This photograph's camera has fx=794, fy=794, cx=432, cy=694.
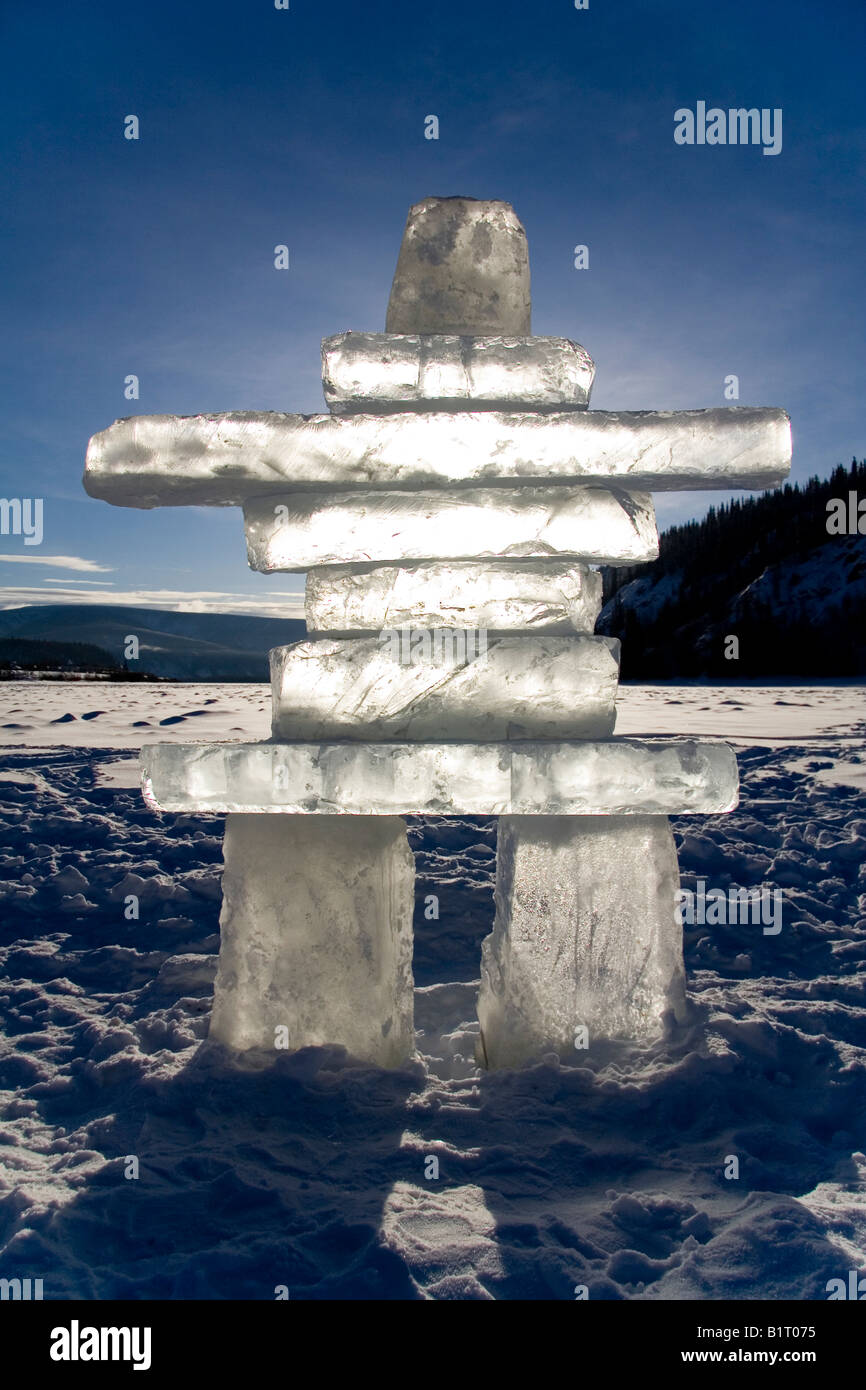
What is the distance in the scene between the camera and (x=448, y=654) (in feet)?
7.82

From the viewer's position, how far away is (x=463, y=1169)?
202cm

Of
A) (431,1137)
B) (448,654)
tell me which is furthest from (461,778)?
(431,1137)

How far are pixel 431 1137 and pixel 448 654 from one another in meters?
1.34

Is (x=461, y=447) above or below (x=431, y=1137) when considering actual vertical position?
above

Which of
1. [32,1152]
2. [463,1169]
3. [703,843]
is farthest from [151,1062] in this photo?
[703,843]

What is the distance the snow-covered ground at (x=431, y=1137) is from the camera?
5.55 ft

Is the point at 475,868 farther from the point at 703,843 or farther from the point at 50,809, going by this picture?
the point at 50,809

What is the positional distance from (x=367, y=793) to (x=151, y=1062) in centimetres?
116

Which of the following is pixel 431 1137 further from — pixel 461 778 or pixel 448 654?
pixel 448 654

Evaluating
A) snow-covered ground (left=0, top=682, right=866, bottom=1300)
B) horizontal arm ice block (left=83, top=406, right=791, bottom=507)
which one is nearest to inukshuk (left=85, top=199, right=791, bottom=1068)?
horizontal arm ice block (left=83, top=406, right=791, bottom=507)

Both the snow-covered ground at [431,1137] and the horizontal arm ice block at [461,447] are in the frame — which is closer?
the snow-covered ground at [431,1137]

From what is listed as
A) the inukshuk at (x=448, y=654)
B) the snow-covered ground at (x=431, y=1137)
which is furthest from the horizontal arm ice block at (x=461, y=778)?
the snow-covered ground at (x=431, y=1137)

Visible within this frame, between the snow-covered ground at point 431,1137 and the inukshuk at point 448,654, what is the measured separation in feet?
0.77

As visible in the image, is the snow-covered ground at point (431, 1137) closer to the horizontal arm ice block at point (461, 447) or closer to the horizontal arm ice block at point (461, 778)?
the horizontal arm ice block at point (461, 778)
